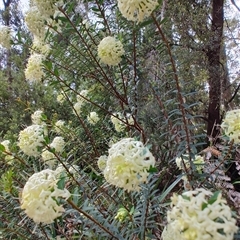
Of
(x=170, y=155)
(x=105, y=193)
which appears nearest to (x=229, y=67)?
(x=170, y=155)

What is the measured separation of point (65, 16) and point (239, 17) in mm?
5654

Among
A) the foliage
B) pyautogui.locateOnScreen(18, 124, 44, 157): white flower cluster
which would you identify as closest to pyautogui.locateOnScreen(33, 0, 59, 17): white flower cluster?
the foliage

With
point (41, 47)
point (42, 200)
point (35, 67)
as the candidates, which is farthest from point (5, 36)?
point (42, 200)

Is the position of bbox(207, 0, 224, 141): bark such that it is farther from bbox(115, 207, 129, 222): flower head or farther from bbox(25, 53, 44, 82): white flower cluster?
bbox(115, 207, 129, 222): flower head

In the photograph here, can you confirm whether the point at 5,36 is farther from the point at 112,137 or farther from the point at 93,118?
the point at 112,137

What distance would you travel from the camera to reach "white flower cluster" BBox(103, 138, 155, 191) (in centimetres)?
101

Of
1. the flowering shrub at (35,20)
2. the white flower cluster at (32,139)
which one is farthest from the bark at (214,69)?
the white flower cluster at (32,139)

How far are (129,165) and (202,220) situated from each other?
336mm

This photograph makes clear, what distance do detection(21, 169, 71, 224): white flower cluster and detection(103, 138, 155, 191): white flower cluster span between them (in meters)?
0.17

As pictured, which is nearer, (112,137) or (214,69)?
(112,137)

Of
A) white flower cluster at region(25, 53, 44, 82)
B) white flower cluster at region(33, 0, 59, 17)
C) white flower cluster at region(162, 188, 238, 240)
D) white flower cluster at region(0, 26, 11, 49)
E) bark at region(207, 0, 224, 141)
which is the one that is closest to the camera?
white flower cluster at region(162, 188, 238, 240)

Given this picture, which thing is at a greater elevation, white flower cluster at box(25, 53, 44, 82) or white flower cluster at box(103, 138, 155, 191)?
white flower cluster at box(25, 53, 44, 82)

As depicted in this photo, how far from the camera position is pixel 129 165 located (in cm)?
101

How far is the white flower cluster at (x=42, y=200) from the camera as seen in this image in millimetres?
962
